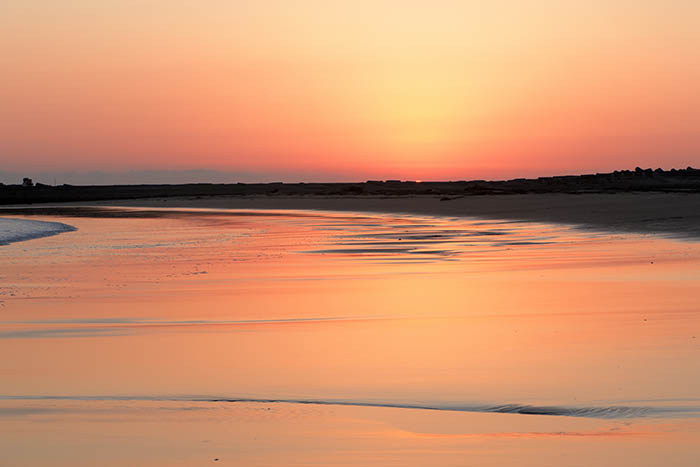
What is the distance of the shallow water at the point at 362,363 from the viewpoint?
573cm

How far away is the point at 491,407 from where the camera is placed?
6520mm

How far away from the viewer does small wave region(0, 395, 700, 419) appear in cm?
622

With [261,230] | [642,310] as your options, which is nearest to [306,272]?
[642,310]

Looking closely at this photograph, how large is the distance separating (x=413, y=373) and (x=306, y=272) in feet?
30.5

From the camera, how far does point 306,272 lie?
663 inches

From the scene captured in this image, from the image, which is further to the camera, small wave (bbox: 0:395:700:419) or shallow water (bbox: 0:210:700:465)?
small wave (bbox: 0:395:700:419)

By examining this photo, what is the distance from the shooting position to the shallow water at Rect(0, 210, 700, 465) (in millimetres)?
5734

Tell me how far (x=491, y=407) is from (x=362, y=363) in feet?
5.73

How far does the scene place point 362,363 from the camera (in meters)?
8.05

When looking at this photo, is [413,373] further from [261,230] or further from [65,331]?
[261,230]

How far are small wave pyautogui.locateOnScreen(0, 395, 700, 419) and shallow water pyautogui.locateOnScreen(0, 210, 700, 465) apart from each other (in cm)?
2

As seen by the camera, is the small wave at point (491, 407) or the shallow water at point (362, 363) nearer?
the shallow water at point (362, 363)

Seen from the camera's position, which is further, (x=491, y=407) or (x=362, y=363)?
(x=362, y=363)

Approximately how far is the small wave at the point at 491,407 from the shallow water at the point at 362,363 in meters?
0.02
